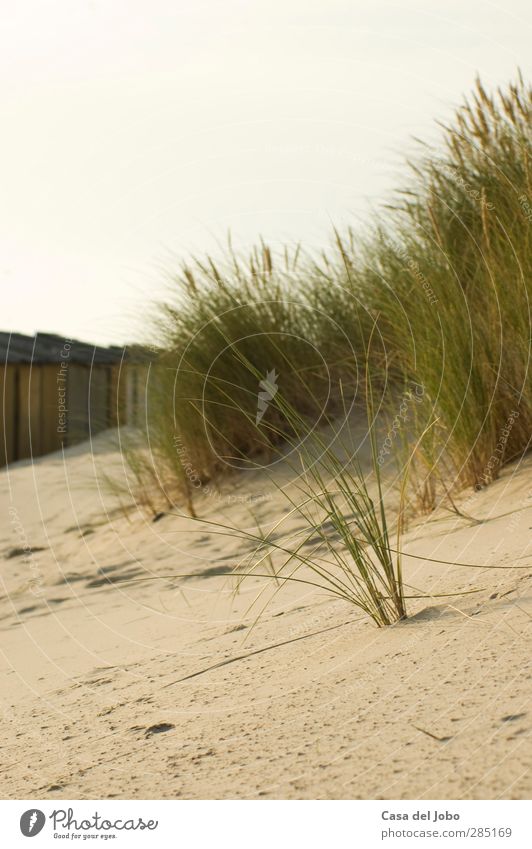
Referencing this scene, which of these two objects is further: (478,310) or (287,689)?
(478,310)

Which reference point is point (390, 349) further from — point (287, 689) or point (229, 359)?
point (287, 689)

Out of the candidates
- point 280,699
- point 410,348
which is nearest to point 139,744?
point 280,699

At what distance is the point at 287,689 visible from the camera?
7.86 ft

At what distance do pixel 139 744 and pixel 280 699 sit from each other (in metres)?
0.37

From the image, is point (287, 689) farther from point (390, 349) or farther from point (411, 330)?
point (390, 349)

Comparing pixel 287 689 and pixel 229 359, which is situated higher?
pixel 229 359

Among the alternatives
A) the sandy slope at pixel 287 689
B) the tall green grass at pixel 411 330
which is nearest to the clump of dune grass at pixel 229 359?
the tall green grass at pixel 411 330

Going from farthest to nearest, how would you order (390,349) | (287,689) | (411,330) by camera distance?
1. (390,349)
2. (411,330)
3. (287,689)

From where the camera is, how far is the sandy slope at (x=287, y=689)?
1.90 metres

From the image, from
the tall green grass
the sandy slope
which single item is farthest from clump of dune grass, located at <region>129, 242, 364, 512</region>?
the sandy slope

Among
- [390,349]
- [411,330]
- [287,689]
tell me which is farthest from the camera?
[390,349]

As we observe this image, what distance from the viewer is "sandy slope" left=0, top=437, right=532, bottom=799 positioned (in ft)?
6.22

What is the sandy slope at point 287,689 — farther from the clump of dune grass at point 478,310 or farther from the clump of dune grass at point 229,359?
the clump of dune grass at point 229,359

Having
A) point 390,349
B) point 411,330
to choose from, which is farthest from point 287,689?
point 390,349
